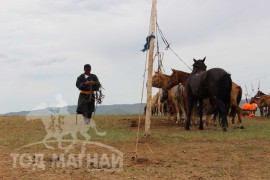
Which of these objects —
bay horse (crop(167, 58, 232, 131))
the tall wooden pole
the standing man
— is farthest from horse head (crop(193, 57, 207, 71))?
the tall wooden pole

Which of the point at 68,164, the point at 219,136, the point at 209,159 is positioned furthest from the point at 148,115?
the point at 68,164

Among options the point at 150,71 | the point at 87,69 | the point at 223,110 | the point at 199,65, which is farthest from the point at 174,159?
the point at 199,65

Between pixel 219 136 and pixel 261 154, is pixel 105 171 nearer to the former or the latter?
pixel 261 154

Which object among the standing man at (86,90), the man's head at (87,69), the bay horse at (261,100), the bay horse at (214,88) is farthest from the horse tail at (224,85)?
the bay horse at (261,100)

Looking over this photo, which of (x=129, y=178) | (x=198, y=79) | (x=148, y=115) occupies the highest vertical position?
(x=198, y=79)

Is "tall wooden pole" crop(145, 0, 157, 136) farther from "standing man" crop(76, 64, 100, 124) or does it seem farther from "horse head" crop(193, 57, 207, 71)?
"horse head" crop(193, 57, 207, 71)

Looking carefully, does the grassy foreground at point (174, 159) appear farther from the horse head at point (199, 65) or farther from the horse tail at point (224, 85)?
the horse head at point (199, 65)

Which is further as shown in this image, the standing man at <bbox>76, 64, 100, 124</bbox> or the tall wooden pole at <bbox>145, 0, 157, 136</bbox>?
the standing man at <bbox>76, 64, 100, 124</bbox>

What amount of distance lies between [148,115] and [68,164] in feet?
13.3

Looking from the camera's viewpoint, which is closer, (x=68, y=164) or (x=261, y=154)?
(x=68, y=164)

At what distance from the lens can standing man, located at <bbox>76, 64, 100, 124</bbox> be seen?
563 inches

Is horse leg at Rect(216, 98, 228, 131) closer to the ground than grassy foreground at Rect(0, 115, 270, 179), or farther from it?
farther from it

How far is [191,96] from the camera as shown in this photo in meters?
15.0

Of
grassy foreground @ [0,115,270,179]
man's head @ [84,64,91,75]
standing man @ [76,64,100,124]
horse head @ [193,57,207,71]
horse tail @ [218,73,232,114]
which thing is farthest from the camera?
horse head @ [193,57,207,71]
